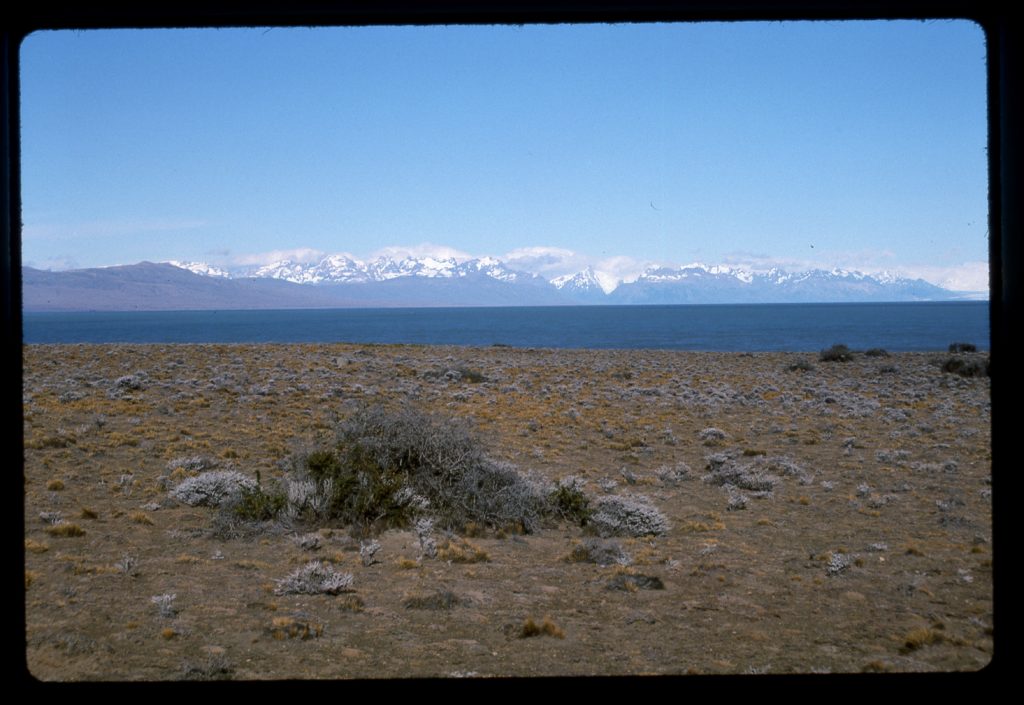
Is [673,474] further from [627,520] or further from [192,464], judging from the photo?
[192,464]

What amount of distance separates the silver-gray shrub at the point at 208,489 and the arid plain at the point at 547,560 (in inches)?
7.6

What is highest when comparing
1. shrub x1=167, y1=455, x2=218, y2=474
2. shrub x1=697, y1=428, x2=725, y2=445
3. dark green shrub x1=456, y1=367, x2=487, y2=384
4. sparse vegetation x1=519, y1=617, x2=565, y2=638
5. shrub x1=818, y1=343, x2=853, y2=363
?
shrub x1=818, y1=343, x2=853, y2=363

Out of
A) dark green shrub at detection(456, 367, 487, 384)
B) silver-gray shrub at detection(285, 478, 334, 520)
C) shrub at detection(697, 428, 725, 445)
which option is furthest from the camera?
dark green shrub at detection(456, 367, 487, 384)

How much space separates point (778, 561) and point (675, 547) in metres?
0.85

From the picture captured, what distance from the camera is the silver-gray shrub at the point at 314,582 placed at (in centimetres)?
522

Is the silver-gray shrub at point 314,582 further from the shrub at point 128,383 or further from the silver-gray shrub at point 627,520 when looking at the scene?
the shrub at point 128,383

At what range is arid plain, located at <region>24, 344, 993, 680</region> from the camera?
408cm

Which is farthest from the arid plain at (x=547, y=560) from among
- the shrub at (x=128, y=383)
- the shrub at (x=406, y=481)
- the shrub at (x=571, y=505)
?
the shrub at (x=128, y=383)

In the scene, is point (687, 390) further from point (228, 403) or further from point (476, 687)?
point (476, 687)

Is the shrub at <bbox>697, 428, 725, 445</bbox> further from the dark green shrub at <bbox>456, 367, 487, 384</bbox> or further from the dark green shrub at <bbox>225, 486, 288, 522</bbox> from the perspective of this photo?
the dark green shrub at <bbox>456, 367, 487, 384</bbox>

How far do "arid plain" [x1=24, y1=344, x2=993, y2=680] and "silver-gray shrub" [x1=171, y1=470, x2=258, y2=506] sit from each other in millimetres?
194

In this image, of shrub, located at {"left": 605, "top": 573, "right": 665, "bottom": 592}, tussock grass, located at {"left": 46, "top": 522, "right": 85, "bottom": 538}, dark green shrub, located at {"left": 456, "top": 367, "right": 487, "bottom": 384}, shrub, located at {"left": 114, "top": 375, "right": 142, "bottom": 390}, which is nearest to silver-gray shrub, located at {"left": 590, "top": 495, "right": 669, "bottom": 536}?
shrub, located at {"left": 605, "top": 573, "right": 665, "bottom": 592}

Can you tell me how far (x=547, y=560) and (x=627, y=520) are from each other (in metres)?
1.32

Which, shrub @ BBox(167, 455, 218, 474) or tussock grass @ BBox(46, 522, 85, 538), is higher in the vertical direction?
shrub @ BBox(167, 455, 218, 474)
